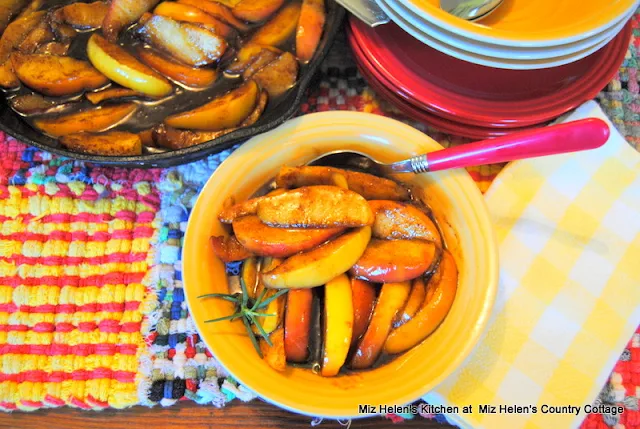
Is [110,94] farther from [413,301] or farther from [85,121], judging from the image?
[413,301]

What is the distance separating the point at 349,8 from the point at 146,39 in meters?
0.50

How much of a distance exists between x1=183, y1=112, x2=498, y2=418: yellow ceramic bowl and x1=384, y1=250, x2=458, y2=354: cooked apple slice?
1 cm

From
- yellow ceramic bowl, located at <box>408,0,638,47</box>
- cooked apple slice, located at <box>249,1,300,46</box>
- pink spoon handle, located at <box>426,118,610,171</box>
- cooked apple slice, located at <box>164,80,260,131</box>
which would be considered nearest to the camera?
pink spoon handle, located at <box>426,118,610,171</box>

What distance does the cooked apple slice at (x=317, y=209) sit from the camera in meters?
0.91

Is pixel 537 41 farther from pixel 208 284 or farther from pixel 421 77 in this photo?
pixel 208 284

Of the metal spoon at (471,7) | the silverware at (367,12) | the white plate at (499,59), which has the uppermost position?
the metal spoon at (471,7)

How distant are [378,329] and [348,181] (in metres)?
0.31

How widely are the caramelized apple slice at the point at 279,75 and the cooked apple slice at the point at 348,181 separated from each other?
0.22m

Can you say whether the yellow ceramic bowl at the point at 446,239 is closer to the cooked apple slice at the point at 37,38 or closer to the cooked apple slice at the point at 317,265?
the cooked apple slice at the point at 317,265

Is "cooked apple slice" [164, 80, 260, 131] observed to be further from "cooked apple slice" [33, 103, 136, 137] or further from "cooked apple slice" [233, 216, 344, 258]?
"cooked apple slice" [233, 216, 344, 258]

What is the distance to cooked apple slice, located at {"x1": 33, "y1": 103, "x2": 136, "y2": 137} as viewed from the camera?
107cm

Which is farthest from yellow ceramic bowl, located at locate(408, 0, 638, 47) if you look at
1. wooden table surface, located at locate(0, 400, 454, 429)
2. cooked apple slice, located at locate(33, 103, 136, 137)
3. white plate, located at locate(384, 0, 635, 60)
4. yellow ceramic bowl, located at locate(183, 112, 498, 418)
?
wooden table surface, located at locate(0, 400, 454, 429)

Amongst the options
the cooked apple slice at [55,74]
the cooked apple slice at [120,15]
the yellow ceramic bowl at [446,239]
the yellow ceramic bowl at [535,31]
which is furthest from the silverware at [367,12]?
the cooked apple slice at [55,74]

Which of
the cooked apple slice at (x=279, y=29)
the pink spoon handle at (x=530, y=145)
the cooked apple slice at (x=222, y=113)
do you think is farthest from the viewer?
the cooked apple slice at (x=279, y=29)
